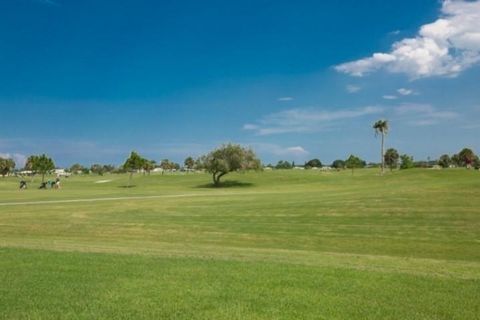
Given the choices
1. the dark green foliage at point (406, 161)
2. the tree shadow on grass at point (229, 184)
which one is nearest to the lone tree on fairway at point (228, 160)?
the tree shadow on grass at point (229, 184)

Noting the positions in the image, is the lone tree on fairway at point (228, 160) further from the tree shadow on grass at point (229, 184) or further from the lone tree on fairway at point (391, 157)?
the lone tree on fairway at point (391, 157)

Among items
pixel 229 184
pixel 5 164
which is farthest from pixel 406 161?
pixel 5 164

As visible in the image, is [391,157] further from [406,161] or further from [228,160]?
[228,160]

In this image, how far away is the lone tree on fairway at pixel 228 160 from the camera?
290 feet

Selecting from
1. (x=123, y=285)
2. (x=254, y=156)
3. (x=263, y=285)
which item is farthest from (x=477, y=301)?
(x=254, y=156)

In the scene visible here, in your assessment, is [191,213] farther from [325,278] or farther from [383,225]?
[325,278]

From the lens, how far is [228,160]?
290ft

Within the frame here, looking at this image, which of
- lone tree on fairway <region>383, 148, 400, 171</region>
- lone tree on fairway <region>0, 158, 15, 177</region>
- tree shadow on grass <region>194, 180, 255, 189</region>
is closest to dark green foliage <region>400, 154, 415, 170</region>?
lone tree on fairway <region>383, 148, 400, 171</region>

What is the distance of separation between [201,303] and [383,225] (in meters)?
18.1

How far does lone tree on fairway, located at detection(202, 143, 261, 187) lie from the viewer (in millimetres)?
88500

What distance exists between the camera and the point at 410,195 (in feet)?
99.3

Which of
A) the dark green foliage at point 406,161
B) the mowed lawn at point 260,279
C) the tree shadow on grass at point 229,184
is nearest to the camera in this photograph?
the mowed lawn at point 260,279

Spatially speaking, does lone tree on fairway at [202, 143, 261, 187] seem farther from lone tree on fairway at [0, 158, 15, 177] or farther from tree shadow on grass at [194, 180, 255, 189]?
lone tree on fairway at [0, 158, 15, 177]

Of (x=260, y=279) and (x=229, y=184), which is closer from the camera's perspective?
(x=260, y=279)
